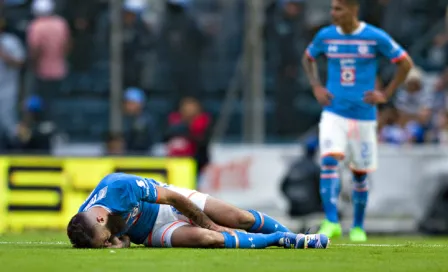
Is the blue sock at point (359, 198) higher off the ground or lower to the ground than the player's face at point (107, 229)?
lower

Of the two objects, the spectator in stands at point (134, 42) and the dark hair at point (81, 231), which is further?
the spectator in stands at point (134, 42)

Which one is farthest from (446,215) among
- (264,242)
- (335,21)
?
(264,242)

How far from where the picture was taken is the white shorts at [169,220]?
10.0 meters

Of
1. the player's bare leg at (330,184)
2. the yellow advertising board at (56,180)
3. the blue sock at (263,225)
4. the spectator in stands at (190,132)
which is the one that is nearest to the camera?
the blue sock at (263,225)

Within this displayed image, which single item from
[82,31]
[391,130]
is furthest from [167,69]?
[391,130]

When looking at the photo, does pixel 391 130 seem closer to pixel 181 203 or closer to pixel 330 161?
pixel 330 161

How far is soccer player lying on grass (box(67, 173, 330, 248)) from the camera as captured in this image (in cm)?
949

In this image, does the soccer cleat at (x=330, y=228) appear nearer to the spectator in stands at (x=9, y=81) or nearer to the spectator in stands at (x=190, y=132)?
the spectator in stands at (x=190, y=132)

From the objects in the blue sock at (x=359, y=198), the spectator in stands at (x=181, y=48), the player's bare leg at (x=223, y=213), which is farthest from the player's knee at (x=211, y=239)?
the spectator in stands at (x=181, y=48)

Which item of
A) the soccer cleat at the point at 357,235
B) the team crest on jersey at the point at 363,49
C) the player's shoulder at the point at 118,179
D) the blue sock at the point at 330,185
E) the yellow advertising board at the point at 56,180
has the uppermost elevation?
the team crest on jersey at the point at 363,49

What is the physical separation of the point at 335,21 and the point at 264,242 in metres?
3.73

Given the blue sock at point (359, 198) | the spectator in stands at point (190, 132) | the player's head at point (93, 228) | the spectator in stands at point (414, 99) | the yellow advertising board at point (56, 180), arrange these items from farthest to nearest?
the spectator in stands at point (414, 99), the spectator in stands at point (190, 132), the yellow advertising board at point (56, 180), the blue sock at point (359, 198), the player's head at point (93, 228)

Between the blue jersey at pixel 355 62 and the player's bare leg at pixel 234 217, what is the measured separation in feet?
9.65

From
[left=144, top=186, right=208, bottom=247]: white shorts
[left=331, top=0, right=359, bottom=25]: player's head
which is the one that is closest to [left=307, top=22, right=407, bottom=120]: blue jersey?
[left=331, top=0, right=359, bottom=25]: player's head
